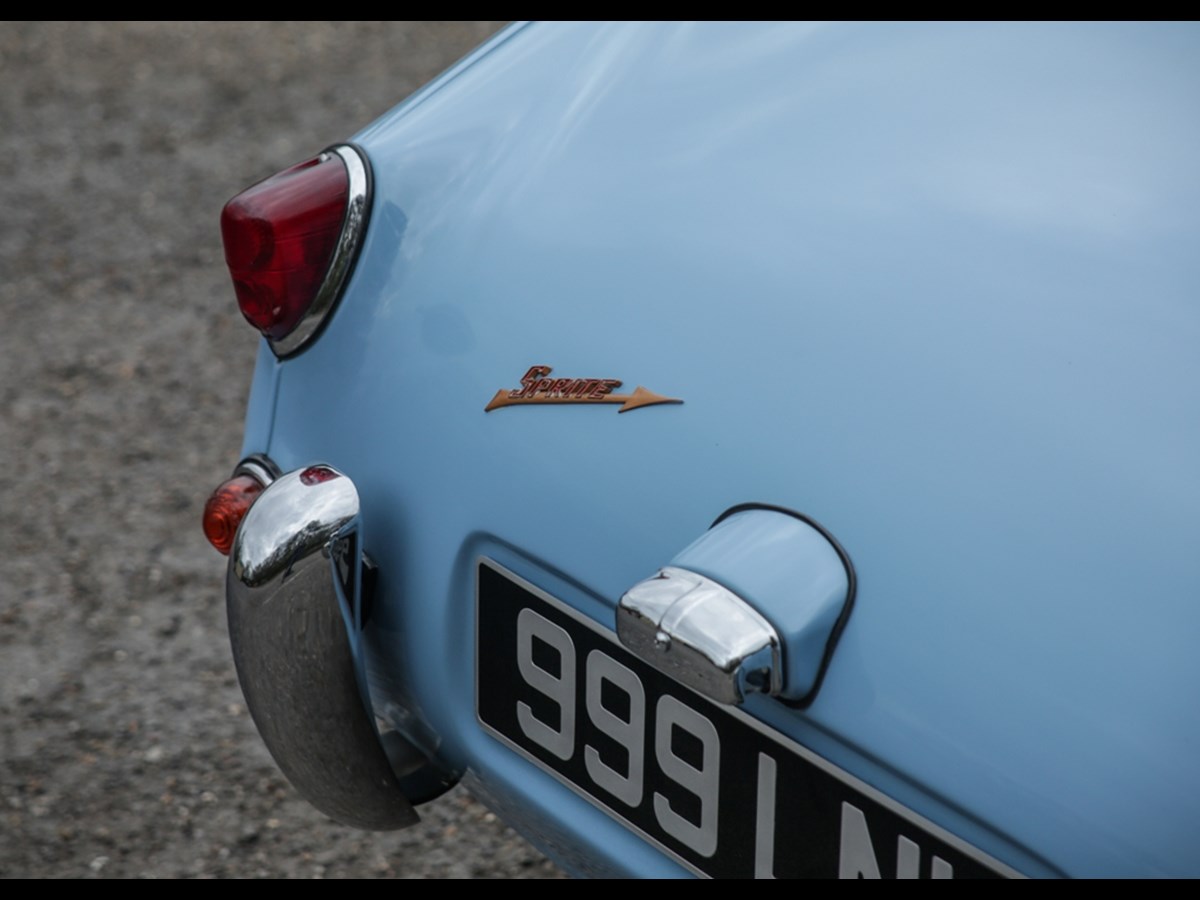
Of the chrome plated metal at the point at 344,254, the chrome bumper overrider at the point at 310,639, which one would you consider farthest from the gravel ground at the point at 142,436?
the chrome plated metal at the point at 344,254

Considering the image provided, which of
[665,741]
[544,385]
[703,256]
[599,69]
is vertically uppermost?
[599,69]

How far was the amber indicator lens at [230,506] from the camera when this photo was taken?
173 centimetres

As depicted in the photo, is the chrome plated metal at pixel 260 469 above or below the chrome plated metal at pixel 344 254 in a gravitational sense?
below

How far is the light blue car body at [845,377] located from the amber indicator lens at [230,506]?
58mm

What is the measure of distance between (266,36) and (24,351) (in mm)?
2567

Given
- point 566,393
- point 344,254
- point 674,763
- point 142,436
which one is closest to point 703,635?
point 674,763

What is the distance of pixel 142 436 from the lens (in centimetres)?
358

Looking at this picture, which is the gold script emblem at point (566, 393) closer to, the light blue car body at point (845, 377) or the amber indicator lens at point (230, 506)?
the light blue car body at point (845, 377)

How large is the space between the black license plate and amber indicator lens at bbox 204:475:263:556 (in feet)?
1.38

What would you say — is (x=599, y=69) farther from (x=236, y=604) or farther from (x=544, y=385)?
(x=236, y=604)

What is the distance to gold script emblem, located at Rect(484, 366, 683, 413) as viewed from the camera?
4.38ft

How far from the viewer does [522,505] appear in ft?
4.61

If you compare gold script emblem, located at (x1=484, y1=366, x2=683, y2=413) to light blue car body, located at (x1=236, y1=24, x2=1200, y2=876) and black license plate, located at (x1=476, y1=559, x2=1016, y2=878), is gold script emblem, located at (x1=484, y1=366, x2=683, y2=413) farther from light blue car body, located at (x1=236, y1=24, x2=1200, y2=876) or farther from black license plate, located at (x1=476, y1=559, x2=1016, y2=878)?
black license plate, located at (x1=476, y1=559, x2=1016, y2=878)
